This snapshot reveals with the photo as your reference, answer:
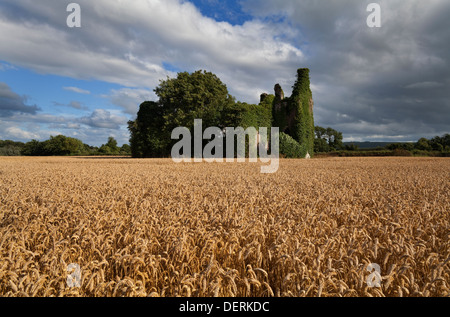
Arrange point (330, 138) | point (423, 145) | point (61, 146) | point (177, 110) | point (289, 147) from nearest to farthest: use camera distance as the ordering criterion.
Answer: point (289, 147) → point (177, 110) → point (423, 145) → point (61, 146) → point (330, 138)

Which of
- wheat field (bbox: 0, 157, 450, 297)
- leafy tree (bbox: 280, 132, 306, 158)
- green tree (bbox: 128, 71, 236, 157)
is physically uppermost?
green tree (bbox: 128, 71, 236, 157)

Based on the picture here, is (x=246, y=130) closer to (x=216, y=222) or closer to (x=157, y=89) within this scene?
(x=157, y=89)

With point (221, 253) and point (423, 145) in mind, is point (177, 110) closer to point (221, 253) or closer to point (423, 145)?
point (221, 253)

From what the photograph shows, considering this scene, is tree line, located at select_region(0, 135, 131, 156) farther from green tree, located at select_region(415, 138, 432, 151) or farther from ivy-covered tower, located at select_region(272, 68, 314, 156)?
green tree, located at select_region(415, 138, 432, 151)

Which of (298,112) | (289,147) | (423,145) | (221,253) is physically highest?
(298,112)

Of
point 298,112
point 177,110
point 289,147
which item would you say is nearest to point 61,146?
point 177,110

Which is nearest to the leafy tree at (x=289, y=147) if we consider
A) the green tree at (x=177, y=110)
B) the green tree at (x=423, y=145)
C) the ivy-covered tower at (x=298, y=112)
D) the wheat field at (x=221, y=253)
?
the ivy-covered tower at (x=298, y=112)

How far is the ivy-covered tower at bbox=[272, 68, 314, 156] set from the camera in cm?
3925

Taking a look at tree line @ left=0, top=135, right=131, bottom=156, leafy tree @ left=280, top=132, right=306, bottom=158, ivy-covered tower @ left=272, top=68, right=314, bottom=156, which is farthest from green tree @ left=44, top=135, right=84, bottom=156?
leafy tree @ left=280, top=132, right=306, bottom=158

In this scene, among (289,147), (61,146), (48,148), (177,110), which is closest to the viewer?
(289,147)

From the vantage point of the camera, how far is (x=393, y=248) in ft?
9.22

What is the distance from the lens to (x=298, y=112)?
3919 cm
